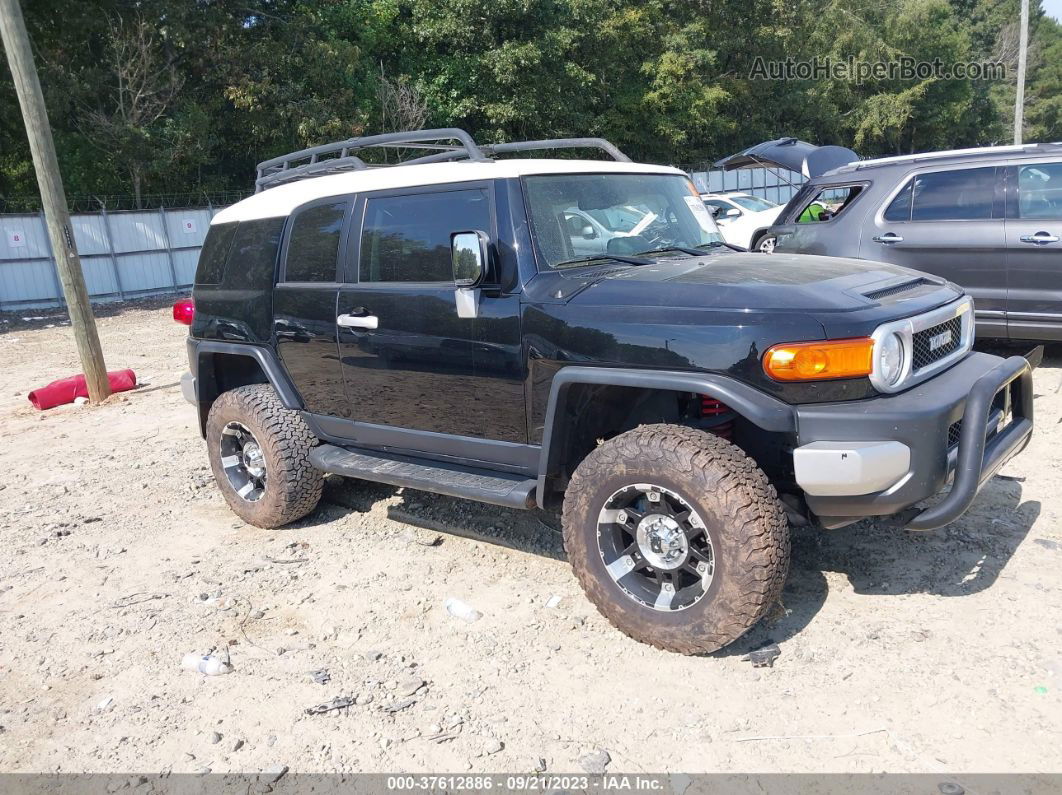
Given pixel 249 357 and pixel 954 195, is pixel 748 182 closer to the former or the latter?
pixel 954 195

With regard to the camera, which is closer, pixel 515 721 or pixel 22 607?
pixel 515 721

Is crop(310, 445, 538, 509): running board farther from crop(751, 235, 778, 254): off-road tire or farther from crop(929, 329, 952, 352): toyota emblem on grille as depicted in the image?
crop(751, 235, 778, 254): off-road tire

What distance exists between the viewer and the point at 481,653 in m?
3.62

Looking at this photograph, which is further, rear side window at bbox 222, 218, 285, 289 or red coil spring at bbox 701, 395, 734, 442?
rear side window at bbox 222, 218, 285, 289

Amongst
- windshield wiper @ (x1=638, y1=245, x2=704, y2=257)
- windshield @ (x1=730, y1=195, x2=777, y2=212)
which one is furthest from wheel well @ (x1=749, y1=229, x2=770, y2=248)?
windshield @ (x1=730, y1=195, x2=777, y2=212)

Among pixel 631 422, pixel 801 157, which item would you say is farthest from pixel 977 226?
pixel 631 422

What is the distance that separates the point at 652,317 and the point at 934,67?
51.0m

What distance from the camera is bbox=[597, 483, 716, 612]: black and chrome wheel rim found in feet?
11.0

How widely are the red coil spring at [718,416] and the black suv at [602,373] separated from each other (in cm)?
2

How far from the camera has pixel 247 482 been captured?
528 centimetres

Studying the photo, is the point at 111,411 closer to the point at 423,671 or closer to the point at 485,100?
the point at 423,671

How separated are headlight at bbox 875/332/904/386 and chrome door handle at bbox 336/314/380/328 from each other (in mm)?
2401

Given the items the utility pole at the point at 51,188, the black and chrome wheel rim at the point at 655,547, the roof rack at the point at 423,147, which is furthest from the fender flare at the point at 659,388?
the utility pole at the point at 51,188

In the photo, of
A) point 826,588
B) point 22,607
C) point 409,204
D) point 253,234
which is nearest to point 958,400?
point 826,588
